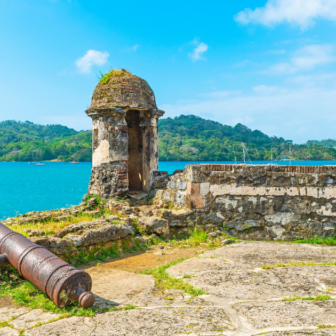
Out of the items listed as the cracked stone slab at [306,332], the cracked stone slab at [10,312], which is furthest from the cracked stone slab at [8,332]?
the cracked stone slab at [306,332]

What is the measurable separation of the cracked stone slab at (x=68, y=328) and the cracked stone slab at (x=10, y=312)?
47 cm

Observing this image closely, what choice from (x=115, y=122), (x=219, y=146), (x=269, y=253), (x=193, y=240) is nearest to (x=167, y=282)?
(x=269, y=253)

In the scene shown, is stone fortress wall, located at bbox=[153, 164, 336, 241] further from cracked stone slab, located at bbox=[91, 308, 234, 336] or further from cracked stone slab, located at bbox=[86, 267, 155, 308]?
cracked stone slab, located at bbox=[91, 308, 234, 336]

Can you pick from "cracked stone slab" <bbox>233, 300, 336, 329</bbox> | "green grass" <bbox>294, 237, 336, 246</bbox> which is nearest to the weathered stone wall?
"green grass" <bbox>294, 237, 336, 246</bbox>

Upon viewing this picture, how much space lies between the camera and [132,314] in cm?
291

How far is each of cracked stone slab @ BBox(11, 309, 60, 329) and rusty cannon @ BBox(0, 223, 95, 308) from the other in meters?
0.13

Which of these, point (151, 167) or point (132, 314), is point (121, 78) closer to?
point (151, 167)

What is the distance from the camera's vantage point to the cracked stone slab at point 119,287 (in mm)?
3279

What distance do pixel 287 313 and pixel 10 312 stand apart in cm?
259

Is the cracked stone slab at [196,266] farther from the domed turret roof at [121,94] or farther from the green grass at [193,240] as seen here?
the domed turret roof at [121,94]

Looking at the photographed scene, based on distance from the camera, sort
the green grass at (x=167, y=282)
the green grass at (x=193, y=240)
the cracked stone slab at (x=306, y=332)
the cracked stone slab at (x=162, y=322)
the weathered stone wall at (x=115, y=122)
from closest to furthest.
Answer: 1. the cracked stone slab at (x=306, y=332)
2. the cracked stone slab at (x=162, y=322)
3. the green grass at (x=167, y=282)
4. the green grass at (x=193, y=240)
5. the weathered stone wall at (x=115, y=122)

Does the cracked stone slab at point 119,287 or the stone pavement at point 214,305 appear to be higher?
the stone pavement at point 214,305

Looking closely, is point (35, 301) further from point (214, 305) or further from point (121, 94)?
point (121, 94)

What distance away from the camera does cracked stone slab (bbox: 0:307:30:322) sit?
304 cm
